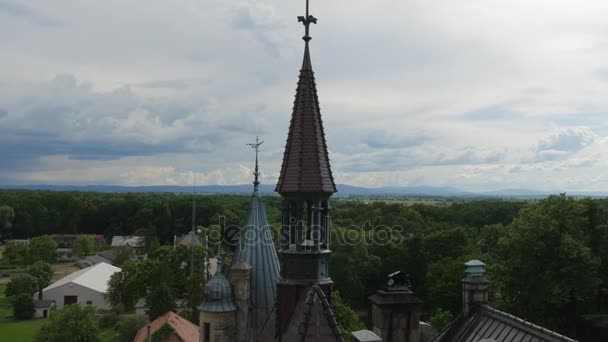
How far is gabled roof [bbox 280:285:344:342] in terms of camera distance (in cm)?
1119

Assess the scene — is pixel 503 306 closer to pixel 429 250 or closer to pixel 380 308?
pixel 429 250

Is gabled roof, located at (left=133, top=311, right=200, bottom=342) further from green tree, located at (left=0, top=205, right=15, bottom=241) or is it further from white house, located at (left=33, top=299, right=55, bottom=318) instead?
green tree, located at (left=0, top=205, right=15, bottom=241)

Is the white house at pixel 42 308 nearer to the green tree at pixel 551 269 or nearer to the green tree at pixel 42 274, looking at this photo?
the green tree at pixel 42 274

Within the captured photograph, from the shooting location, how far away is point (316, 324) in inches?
446

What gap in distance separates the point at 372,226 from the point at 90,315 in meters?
51.5

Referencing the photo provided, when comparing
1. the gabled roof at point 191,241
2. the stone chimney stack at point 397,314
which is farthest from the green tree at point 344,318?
the gabled roof at point 191,241

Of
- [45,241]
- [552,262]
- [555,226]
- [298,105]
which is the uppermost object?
[298,105]

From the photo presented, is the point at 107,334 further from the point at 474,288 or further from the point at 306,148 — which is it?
the point at 474,288

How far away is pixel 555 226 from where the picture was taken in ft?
107

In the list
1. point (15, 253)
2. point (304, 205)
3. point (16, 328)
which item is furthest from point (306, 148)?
point (15, 253)

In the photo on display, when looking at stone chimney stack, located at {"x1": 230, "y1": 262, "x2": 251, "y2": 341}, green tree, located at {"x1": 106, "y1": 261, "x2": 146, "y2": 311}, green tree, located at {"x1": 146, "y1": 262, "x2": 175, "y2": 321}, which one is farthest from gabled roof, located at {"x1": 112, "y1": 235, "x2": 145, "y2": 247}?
stone chimney stack, located at {"x1": 230, "y1": 262, "x2": 251, "y2": 341}

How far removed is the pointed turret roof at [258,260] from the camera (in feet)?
60.2

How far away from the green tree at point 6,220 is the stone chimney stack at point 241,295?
13274cm

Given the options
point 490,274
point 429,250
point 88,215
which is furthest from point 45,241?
point 490,274
